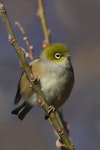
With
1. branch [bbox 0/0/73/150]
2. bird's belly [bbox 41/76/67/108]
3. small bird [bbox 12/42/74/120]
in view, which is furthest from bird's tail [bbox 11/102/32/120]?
branch [bbox 0/0/73/150]

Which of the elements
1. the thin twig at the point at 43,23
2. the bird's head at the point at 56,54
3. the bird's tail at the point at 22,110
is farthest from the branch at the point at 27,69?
the bird's tail at the point at 22,110

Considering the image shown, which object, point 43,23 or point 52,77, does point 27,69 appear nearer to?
point 43,23

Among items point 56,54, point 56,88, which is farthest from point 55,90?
point 56,54

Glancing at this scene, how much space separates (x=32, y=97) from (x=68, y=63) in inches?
8.8

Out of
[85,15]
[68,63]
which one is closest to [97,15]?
[85,15]

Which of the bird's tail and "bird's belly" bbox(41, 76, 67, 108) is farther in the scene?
the bird's tail

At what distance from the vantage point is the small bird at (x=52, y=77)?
227cm

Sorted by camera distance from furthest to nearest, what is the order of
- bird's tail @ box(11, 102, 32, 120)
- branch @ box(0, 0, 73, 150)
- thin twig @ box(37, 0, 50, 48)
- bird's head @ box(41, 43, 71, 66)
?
bird's tail @ box(11, 102, 32, 120)
bird's head @ box(41, 43, 71, 66)
thin twig @ box(37, 0, 50, 48)
branch @ box(0, 0, 73, 150)

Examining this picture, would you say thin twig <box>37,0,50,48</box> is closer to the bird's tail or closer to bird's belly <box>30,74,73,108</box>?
bird's belly <box>30,74,73,108</box>

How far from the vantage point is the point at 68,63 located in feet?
7.66

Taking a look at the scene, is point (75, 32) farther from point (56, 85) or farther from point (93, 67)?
point (56, 85)

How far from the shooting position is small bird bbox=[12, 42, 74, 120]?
2.27 meters

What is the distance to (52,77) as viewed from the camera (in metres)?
2.31

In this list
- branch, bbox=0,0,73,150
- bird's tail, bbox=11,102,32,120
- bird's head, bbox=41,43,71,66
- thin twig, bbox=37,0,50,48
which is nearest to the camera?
branch, bbox=0,0,73,150
